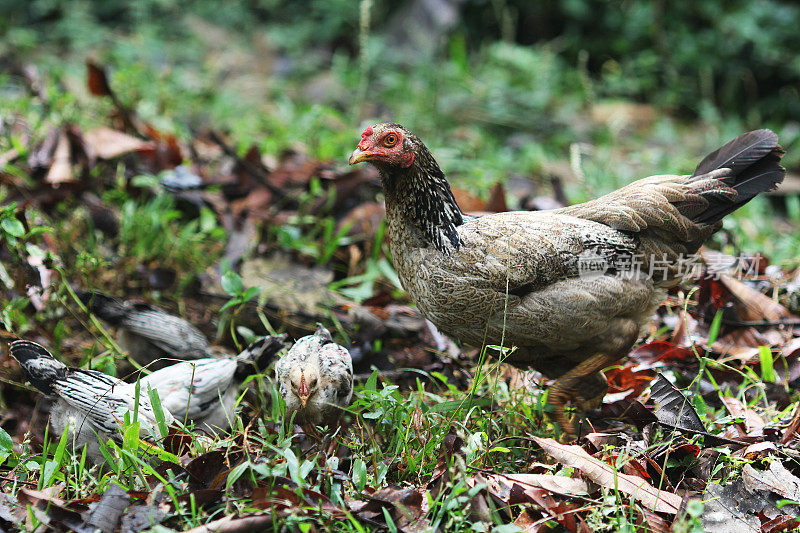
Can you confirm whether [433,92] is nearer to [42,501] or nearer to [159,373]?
[159,373]

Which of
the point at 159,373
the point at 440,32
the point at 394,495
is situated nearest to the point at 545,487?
the point at 394,495

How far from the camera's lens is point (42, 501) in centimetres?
259

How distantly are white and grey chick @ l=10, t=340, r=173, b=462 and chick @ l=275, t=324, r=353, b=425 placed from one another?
532mm

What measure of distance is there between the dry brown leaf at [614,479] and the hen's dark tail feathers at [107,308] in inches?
88.0

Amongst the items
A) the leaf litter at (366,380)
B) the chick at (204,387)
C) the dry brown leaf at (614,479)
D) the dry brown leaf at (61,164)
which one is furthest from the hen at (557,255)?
the dry brown leaf at (61,164)

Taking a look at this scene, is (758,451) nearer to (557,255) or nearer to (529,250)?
(557,255)

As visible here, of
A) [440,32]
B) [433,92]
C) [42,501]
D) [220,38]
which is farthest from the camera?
[220,38]

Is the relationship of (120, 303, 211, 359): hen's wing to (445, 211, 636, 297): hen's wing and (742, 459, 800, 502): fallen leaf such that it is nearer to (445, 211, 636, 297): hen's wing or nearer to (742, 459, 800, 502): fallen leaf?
(445, 211, 636, 297): hen's wing

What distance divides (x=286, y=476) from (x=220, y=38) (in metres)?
7.53

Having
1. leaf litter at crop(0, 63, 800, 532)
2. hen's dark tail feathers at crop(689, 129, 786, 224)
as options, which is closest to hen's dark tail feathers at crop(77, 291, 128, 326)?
leaf litter at crop(0, 63, 800, 532)

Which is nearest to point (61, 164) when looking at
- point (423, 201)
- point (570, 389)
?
point (423, 201)

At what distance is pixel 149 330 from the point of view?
364 cm

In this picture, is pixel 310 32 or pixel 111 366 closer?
pixel 111 366

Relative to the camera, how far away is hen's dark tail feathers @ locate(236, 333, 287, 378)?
3.42m
